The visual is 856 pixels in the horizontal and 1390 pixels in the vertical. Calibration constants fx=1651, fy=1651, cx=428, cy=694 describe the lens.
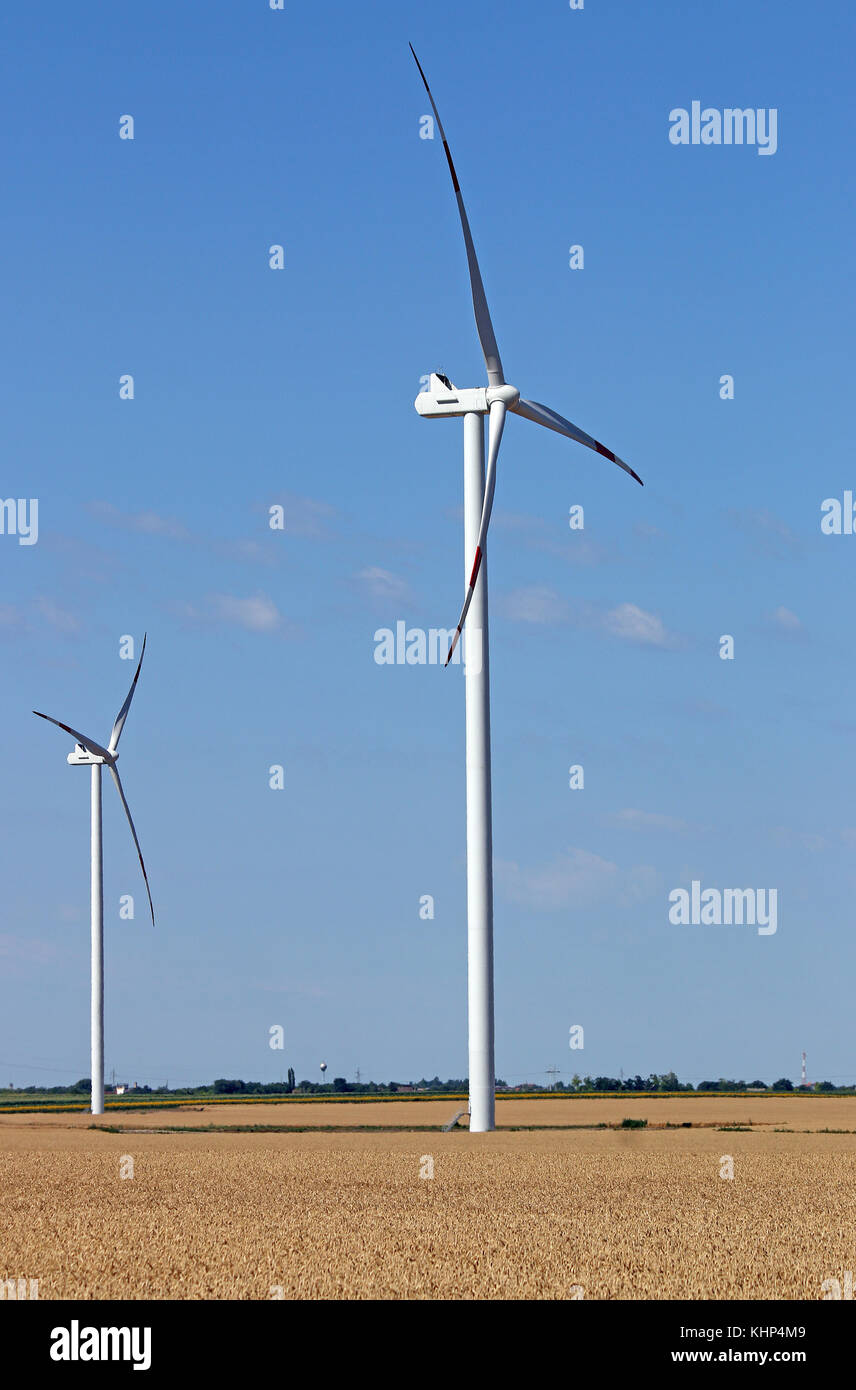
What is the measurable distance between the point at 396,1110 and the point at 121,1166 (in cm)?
5185

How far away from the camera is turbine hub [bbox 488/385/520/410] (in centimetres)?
5681

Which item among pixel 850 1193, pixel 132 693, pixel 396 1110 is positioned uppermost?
pixel 132 693

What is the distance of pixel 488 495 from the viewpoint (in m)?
52.2

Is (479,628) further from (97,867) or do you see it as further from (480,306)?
(97,867)

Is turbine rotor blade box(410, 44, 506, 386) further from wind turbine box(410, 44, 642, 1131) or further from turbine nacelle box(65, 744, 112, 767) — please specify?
turbine nacelle box(65, 744, 112, 767)

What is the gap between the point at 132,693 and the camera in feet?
316

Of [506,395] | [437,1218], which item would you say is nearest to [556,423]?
[506,395]

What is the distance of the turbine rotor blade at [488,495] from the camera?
4866 centimetres

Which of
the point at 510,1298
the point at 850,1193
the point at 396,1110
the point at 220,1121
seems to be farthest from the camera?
the point at 396,1110

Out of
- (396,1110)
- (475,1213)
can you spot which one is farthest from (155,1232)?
(396,1110)

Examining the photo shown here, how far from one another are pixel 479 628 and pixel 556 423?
8887 millimetres

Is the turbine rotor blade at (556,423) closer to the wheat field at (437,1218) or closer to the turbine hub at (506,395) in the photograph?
the turbine hub at (506,395)

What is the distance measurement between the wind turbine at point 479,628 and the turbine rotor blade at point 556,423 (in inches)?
1.4
